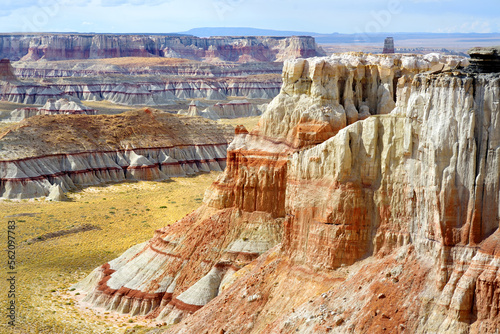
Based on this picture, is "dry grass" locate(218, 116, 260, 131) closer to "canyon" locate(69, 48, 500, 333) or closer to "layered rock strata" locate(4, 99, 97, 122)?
"layered rock strata" locate(4, 99, 97, 122)

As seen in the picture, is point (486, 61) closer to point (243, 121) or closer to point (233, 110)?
point (243, 121)

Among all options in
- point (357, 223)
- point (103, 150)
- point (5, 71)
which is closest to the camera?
point (357, 223)

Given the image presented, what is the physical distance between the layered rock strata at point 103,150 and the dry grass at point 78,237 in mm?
3180

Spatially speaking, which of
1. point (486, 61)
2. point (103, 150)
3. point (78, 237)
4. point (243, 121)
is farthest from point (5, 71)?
point (486, 61)

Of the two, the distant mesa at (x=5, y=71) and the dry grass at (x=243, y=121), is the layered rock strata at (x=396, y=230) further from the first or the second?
the distant mesa at (x=5, y=71)

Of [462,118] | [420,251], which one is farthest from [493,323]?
[462,118]

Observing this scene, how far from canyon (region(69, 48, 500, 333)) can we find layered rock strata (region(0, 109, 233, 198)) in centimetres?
4614

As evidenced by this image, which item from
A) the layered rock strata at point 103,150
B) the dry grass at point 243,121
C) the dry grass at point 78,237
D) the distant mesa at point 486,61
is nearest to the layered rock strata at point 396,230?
the distant mesa at point 486,61

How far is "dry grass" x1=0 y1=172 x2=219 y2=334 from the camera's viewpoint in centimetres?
3728

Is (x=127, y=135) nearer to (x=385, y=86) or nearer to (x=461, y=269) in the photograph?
(x=385, y=86)

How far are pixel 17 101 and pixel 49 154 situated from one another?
10245 centimetres

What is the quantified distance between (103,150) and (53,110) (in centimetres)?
6118

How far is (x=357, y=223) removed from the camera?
24.3 metres

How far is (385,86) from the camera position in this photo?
3825cm
